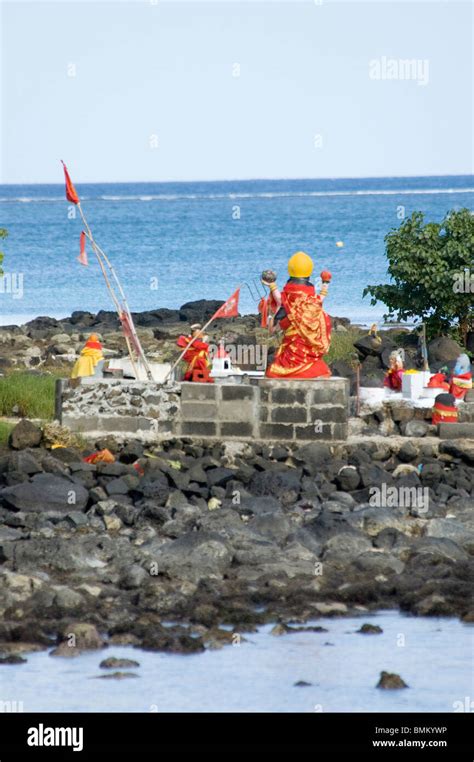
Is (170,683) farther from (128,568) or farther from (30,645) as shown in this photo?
(128,568)

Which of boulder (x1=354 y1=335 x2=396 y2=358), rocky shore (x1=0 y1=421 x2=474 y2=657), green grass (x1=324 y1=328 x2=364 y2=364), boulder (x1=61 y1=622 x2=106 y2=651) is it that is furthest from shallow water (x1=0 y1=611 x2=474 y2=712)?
boulder (x1=354 y1=335 x2=396 y2=358)

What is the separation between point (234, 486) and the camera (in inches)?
667

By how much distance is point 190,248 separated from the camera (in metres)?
59.2

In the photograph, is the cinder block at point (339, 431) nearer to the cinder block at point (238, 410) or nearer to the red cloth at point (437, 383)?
the cinder block at point (238, 410)

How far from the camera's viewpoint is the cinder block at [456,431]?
60.6 ft

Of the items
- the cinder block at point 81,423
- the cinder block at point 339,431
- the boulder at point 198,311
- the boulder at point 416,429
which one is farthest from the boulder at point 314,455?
the boulder at point 198,311

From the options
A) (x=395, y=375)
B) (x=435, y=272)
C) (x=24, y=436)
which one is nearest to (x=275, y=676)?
(x=24, y=436)

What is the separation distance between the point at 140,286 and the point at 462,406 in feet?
85.8

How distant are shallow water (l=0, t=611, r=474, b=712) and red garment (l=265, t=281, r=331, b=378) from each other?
18.0ft

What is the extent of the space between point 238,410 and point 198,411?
432 mm

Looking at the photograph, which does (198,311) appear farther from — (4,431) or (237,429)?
(237,429)

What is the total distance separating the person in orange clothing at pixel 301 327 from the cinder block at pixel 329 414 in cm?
34

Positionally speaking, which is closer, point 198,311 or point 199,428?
point 199,428

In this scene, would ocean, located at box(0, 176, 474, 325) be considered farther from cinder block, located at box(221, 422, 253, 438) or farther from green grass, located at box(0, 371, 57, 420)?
cinder block, located at box(221, 422, 253, 438)
